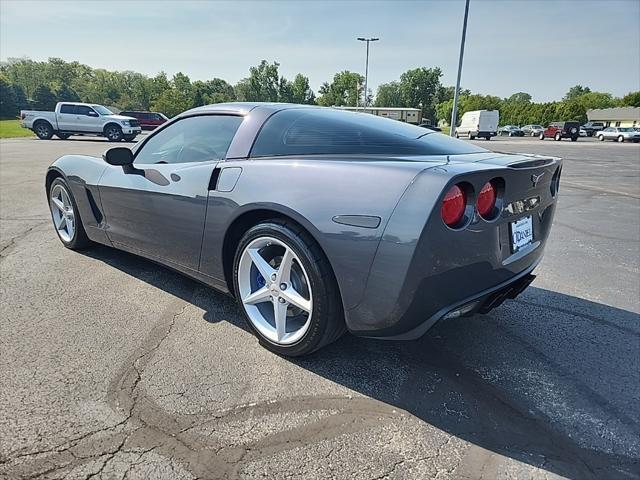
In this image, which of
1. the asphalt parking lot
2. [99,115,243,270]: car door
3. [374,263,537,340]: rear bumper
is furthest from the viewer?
[99,115,243,270]: car door

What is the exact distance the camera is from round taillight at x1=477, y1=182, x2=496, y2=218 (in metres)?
1.96

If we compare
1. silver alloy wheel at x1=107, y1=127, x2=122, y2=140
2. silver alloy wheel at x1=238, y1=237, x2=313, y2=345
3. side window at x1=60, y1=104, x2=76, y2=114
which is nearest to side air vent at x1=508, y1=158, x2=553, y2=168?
silver alloy wheel at x1=238, y1=237, x2=313, y2=345

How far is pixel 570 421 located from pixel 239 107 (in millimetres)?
2603

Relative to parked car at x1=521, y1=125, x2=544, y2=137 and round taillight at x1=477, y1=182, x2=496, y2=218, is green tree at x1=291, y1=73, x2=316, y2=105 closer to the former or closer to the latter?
parked car at x1=521, y1=125, x2=544, y2=137

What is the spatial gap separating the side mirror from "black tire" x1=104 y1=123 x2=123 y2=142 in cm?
2168

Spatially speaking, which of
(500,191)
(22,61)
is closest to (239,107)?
(500,191)

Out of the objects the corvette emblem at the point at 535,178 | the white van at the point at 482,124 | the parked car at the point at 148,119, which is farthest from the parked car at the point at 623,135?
the corvette emblem at the point at 535,178

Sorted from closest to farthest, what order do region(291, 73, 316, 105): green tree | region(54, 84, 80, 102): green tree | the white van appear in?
the white van, region(54, 84, 80, 102): green tree, region(291, 73, 316, 105): green tree

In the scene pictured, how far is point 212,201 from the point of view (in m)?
2.57

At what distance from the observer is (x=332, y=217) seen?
78.7 inches

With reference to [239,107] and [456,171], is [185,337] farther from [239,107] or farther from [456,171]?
[456,171]

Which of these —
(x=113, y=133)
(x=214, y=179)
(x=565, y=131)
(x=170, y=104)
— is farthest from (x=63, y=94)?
(x=214, y=179)

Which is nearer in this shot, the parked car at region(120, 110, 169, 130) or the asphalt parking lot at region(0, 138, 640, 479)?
the asphalt parking lot at region(0, 138, 640, 479)

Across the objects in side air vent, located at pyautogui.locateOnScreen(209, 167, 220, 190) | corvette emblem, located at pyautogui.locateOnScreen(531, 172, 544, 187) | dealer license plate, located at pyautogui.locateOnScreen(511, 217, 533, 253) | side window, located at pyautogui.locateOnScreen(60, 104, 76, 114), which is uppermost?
side window, located at pyautogui.locateOnScreen(60, 104, 76, 114)
